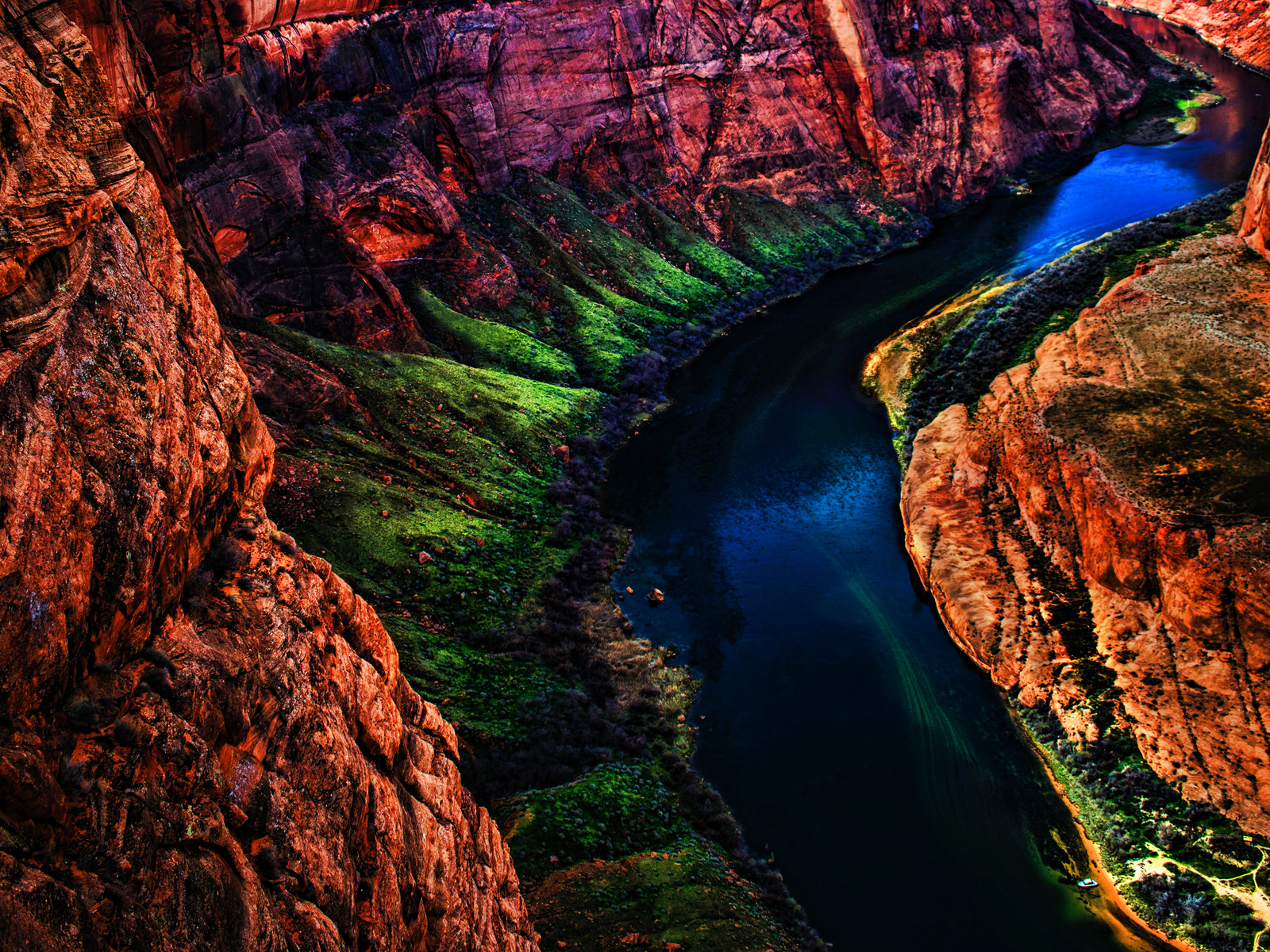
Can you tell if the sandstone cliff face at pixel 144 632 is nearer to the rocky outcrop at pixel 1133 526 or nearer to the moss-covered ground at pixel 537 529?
the moss-covered ground at pixel 537 529

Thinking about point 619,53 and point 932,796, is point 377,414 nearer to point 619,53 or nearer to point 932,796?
point 932,796

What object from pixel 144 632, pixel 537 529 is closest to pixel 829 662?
pixel 537 529

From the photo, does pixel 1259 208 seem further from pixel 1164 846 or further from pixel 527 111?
pixel 527 111

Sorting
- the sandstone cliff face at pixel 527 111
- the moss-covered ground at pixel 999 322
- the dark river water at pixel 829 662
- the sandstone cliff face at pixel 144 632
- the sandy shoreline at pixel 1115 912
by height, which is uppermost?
the sandstone cliff face at pixel 527 111

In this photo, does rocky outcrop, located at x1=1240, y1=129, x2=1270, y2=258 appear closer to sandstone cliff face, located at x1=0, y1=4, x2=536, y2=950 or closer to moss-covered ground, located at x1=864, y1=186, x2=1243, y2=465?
moss-covered ground, located at x1=864, y1=186, x2=1243, y2=465

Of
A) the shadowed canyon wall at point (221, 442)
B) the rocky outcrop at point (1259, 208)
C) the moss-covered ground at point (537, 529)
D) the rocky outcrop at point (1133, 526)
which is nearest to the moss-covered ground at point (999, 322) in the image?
the rocky outcrop at point (1133, 526)

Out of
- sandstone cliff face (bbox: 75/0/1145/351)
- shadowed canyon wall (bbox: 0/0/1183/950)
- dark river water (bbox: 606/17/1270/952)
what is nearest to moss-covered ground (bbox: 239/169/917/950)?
shadowed canyon wall (bbox: 0/0/1183/950)
